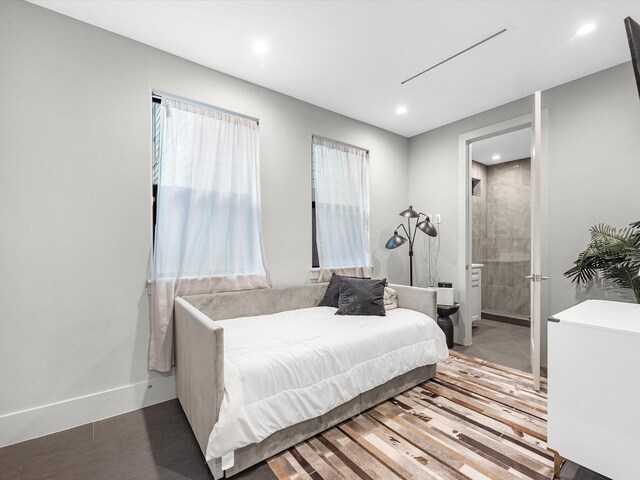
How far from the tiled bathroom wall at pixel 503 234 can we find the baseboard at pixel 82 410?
16.5ft

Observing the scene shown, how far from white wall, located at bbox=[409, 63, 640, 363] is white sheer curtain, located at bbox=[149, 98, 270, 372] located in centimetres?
281

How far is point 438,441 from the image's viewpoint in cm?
181

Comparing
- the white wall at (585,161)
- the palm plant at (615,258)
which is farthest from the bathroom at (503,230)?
the palm plant at (615,258)

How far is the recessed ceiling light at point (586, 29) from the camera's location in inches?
82.7

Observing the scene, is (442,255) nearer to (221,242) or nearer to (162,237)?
(221,242)

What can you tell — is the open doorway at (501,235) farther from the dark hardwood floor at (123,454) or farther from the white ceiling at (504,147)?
the dark hardwood floor at (123,454)

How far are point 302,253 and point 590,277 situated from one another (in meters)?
2.55

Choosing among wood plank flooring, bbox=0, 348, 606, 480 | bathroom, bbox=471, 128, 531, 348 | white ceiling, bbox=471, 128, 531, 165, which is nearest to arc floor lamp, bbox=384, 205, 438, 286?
white ceiling, bbox=471, 128, 531, 165

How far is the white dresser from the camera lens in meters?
1.33

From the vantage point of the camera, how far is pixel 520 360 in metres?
3.17

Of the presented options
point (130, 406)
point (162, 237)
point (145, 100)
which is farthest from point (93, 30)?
point (130, 406)

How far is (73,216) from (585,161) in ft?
13.7

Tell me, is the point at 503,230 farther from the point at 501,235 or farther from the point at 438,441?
the point at 438,441

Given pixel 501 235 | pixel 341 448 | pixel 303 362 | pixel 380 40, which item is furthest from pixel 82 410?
pixel 501 235
